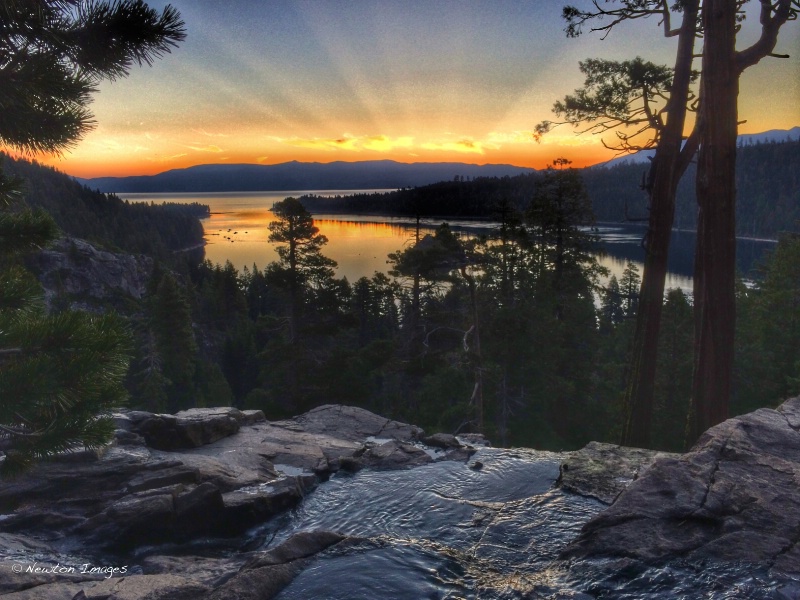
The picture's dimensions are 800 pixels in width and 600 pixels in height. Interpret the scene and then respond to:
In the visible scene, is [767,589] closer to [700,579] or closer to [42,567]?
[700,579]

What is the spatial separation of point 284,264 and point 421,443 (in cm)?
1718

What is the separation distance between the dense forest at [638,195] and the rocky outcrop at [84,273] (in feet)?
190

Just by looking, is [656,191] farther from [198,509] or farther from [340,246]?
[340,246]

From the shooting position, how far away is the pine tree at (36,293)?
396cm

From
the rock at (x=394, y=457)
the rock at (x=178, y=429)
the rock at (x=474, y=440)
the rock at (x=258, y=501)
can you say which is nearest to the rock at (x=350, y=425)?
the rock at (x=474, y=440)

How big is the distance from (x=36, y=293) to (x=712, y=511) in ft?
22.3

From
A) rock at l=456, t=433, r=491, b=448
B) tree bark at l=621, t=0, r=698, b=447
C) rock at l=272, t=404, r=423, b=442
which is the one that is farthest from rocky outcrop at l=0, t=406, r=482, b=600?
tree bark at l=621, t=0, r=698, b=447

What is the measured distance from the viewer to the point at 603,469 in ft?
24.9

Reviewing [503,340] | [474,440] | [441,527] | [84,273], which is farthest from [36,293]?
[84,273]

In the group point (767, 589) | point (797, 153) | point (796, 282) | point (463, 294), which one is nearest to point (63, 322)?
point (767, 589)

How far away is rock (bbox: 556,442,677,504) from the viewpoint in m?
6.99

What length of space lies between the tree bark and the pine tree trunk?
1.43m

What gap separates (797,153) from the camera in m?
134

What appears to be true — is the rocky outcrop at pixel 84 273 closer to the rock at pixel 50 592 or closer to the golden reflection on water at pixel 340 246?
the golden reflection on water at pixel 340 246
